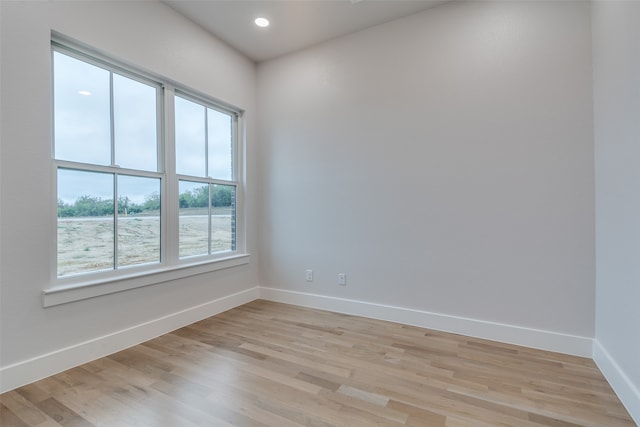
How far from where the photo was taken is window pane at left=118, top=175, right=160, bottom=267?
2404 millimetres

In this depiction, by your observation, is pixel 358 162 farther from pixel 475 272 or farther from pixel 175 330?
pixel 175 330

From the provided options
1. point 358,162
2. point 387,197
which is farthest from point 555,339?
point 358,162

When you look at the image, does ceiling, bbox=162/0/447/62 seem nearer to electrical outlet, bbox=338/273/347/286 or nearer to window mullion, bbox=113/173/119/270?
window mullion, bbox=113/173/119/270

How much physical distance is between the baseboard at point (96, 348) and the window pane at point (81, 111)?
1333 mm

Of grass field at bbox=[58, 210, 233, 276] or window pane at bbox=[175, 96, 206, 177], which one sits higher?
window pane at bbox=[175, 96, 206, 177]

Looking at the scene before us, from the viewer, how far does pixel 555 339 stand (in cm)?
222

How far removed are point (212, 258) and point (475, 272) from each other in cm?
257

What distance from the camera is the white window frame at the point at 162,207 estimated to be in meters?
2.03

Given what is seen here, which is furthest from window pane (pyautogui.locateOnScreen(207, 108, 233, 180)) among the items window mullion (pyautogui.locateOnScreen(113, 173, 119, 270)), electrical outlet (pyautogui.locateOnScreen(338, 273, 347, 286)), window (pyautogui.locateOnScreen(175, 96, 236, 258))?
electrical outlet (pyautogui.locateOnScreen(338, 273, 347, 286))

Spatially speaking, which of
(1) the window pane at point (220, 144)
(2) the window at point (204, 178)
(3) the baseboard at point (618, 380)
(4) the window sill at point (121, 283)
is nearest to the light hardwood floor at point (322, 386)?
(3) the baseboard at point (618, 380)

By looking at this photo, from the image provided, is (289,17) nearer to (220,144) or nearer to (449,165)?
(220,144)

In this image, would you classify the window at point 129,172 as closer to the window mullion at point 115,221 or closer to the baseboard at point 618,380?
the window mullion at point 115,221

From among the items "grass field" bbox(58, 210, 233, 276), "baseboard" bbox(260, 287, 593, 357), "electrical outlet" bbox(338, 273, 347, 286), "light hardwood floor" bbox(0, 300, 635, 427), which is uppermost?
"grass field" bbox(58, 210, 233, 276)

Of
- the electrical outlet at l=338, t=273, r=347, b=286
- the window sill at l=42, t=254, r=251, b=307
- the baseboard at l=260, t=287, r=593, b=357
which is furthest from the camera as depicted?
the electrical outlet at l=338, t=273, r=347, b=286
